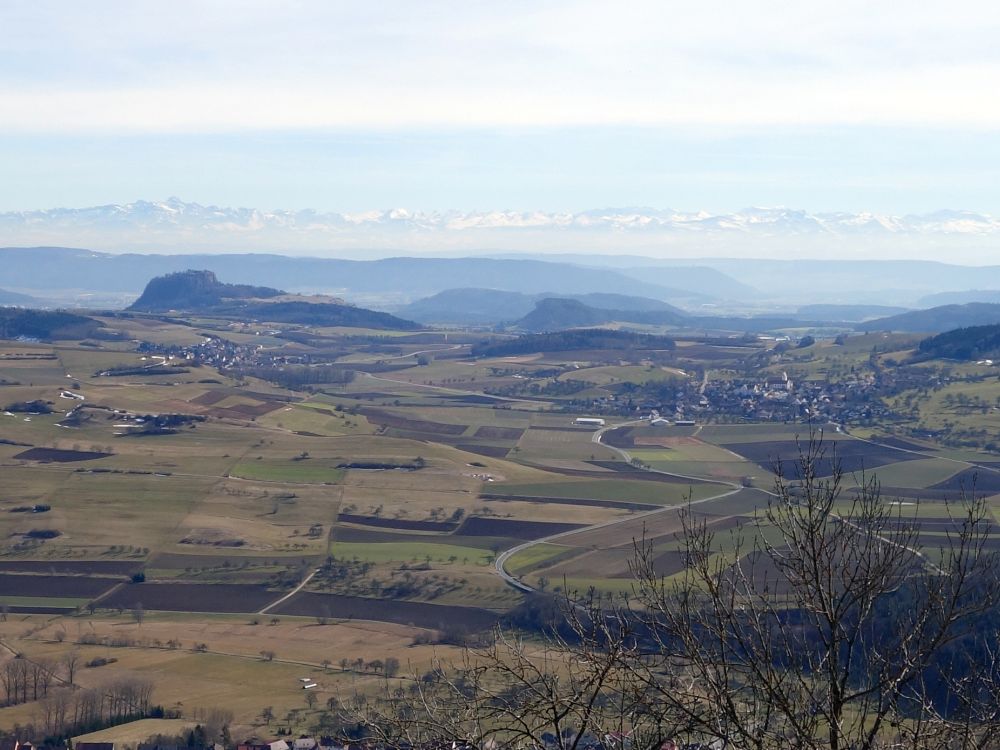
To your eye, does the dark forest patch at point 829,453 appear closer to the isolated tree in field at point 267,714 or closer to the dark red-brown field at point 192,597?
the dark red-brown field at point 192,597

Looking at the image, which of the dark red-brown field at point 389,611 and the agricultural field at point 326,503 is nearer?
the agricultural field at point 326,503

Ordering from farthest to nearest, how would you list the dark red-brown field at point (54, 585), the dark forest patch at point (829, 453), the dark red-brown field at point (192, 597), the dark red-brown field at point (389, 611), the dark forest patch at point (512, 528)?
the dark forest patch at point (829, 453) < the dark forest patch at point (512, 528) < the dark red-brown field at point (54, 585) < the dark red-brown field at point (192, 597) < the dark red-brown field at point (389, 611)

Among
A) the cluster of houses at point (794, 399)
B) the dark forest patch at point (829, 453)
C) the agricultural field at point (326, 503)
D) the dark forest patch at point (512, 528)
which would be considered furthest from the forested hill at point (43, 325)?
the dark forest patch at point (512, 528)

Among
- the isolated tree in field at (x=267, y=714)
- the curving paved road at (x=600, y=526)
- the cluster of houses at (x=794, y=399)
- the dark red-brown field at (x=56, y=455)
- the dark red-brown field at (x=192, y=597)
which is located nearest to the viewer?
the isolated tree in field at (x=267, y=714)

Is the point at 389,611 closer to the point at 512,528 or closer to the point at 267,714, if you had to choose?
the point at 267,714

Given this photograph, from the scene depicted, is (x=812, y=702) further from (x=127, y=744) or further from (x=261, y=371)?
(x=261, y=371)

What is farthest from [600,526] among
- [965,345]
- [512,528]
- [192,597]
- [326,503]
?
[965,345]

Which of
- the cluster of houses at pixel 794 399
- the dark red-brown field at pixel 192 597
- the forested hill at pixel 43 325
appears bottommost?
the dark red-brown field at pixel 192 597

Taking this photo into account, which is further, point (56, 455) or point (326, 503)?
point (56, 455)

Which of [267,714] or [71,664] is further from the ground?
[267,714]
